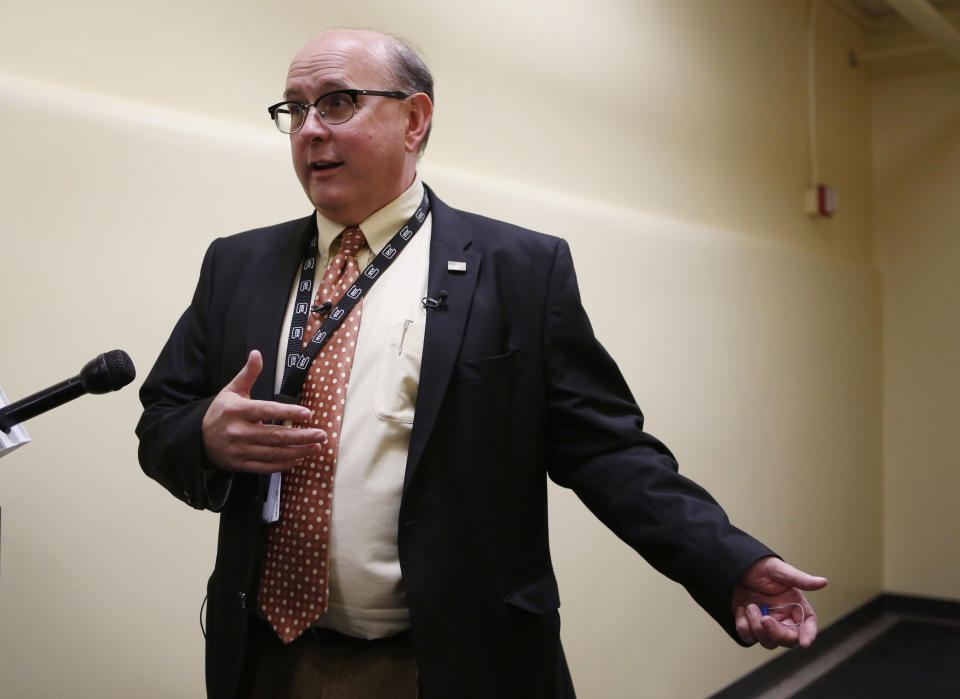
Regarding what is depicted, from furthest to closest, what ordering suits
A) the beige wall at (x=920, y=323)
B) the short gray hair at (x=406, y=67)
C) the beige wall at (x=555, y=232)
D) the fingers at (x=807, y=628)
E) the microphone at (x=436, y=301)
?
the beige wall at (x=920, y=323), the beige wall at (x=555, y=232), the short gray hair at (x=406, y=67), the microphone at (x=436, y=301), the fingers at (x=807, y=628)

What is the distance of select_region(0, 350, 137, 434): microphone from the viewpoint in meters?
1.25

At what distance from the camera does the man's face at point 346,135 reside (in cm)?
152

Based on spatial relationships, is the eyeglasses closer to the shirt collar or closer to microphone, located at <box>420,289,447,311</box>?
the shirt collar

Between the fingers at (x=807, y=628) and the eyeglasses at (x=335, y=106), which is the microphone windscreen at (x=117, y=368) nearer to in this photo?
the eyeglasses at (x=335, y=106)

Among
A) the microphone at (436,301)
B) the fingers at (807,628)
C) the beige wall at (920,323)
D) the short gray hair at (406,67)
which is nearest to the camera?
the fingers at (807,628)

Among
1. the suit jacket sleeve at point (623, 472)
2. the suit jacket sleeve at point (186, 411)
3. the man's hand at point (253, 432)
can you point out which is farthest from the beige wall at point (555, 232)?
the suit jacket sleeve at point (623, 472)

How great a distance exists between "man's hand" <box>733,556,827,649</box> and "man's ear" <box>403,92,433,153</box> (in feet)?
2.98

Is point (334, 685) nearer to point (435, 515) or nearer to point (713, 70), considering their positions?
point (435, 515)

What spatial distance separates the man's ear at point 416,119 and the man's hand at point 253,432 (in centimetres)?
56

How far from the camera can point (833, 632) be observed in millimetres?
4805

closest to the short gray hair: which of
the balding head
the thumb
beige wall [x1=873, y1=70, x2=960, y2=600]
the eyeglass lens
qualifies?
the balding head

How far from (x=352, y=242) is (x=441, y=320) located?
228 millimetres

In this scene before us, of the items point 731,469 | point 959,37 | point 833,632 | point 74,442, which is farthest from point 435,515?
point 959,37

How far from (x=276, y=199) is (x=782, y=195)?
123 inches
